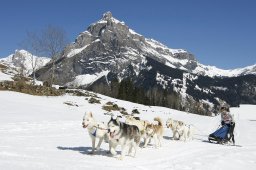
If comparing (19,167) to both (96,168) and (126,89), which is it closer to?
(96,168)

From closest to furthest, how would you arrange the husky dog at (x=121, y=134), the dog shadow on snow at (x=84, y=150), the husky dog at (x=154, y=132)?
the husky dog at (x=121, y=134) < the dog shadow on snow at (x=84, y=150) < the husky dog at (x=154, y=132)

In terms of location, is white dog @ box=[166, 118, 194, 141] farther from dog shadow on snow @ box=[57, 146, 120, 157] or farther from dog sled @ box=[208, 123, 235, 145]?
dog shadow on snow @ box=[57, 146, 120, 157]

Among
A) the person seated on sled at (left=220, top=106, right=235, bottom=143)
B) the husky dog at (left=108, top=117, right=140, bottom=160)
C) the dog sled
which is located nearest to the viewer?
the husky dog at (left=108, top=117, right=140, bottom=160)

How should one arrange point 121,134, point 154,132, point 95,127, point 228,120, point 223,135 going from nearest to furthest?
point 121,134
point 95,127
point 154,132
point 223,135
point 228,120

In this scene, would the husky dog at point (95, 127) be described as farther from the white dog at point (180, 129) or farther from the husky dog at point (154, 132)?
the white dog at point (180, 129)

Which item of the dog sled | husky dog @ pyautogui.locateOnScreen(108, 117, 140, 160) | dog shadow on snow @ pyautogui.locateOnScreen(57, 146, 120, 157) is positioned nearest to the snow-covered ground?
dog shadow on snow @ pyautogui.locateOnScreen(57, 146, 120, 157)

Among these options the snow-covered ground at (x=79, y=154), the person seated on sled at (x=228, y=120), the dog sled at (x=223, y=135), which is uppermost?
the person seated on sled at (x=228, y=120)

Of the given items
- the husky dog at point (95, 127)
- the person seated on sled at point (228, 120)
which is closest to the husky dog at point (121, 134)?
the husky dog at point (95, 127)

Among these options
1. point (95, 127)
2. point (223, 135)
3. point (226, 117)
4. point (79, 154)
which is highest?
point (226, 117)

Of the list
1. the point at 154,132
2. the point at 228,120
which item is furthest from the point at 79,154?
the point at 228,120

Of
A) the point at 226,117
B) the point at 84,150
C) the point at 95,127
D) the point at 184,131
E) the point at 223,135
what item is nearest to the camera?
the point at 95,127

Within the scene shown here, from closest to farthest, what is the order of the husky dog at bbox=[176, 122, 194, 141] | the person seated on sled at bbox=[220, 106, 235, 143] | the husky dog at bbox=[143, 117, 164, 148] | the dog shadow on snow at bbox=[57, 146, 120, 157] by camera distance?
the dog shadow on snow at bbox=[57, 146, 120, 157], the husky dog at bbox=[143, 117, 164, 148], the husky dog at bbox=[176, 122, 194, 141], the person seated on sled at bbox=[220, 106, 235, 143]

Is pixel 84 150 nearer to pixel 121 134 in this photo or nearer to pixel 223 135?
pixel 121 134

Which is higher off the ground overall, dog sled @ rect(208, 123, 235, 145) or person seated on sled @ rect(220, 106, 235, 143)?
person seated on sled @ rect(220, 106, 235, 143)
